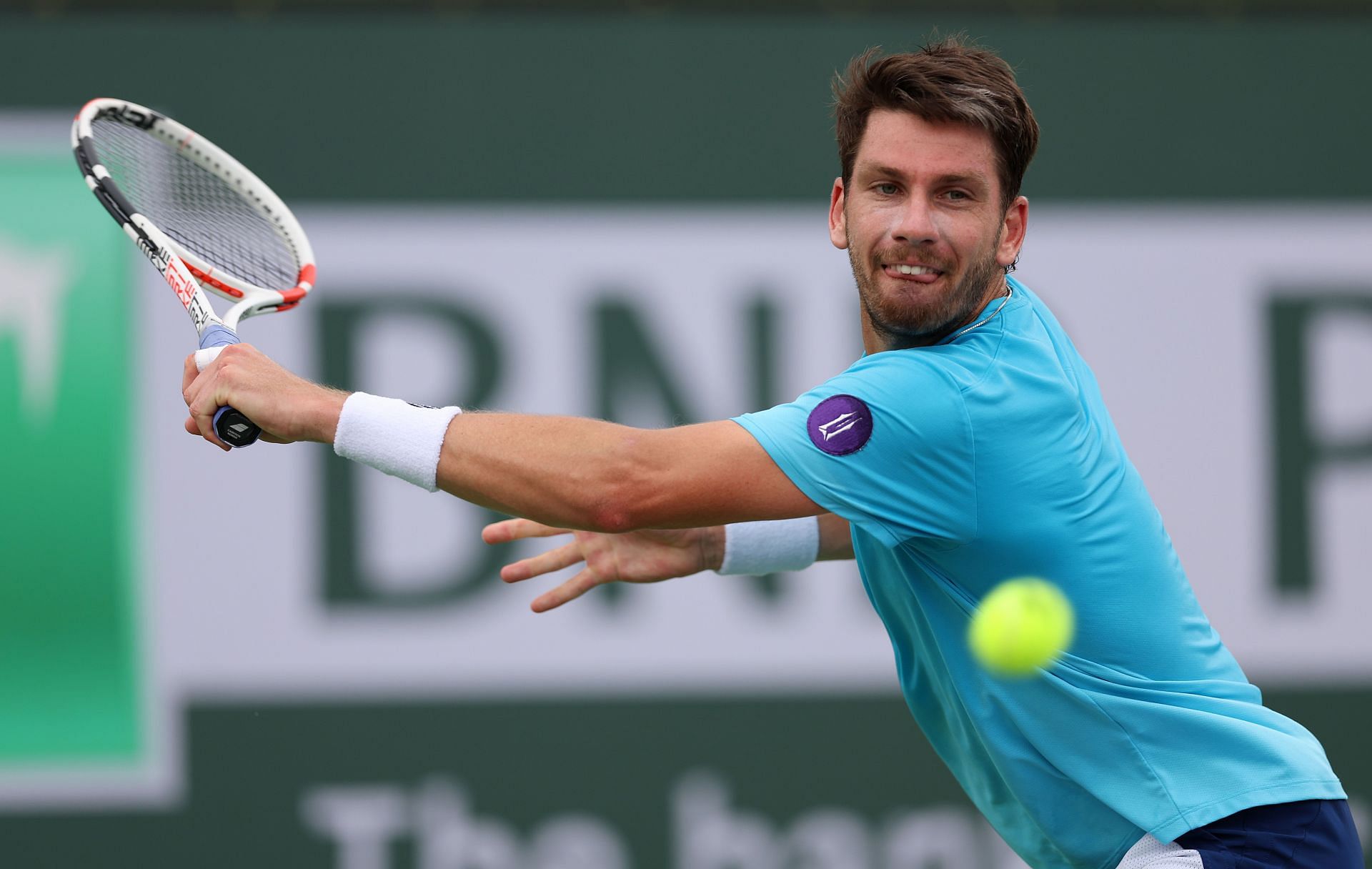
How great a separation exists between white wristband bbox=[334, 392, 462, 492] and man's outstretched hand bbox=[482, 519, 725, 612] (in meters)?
0.51

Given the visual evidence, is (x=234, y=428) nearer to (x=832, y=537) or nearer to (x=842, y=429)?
(x=842, y=429)

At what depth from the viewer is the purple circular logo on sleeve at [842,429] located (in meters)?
2.33

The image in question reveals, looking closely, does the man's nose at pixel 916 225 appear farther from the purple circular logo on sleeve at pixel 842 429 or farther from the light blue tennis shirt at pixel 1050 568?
the purple circular logo on sleeve at pixel 842 429

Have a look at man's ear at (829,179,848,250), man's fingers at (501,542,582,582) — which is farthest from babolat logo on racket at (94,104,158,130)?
man's ear at (829,179,848,250)

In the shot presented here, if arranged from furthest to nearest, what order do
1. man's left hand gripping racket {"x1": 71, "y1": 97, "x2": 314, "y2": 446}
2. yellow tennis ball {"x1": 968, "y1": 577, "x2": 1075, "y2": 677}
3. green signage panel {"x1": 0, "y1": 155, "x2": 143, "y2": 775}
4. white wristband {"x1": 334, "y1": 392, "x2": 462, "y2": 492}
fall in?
green signage panel {"x1": 0, "y1": 155, "x2": 143, "y2": 775}, man's left hand gripping racket {"x1": 71, "y1": 97, "x2": 314, "y2": 446}, white wristband {"x1": 334, "y1": 392, "x2": 462, "y2": 492}, yellow tennis ball {"x1": 968, "y1": 577, "x2": 1075, "y2": 677}

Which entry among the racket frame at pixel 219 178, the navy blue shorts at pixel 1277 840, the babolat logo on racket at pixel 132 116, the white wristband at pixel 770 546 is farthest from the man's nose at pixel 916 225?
the babolat logo on racket at pixel 132 116

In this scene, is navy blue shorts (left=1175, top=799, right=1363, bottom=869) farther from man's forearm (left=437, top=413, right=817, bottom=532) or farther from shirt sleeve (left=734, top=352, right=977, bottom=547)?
man's forearm (left=437, top=413, right=817, bottom=532)

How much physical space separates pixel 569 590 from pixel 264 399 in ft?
2.40

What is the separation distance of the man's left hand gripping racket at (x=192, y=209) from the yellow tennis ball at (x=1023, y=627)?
5.18ft

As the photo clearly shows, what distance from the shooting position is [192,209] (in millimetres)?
3402

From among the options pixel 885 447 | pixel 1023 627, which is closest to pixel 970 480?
pixel 885 447

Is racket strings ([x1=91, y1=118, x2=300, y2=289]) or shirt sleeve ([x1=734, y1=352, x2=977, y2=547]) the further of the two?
racket strings ([x1=91, y1=118, x2=300, y2=289])

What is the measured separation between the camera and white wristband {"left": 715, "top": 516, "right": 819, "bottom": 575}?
3.00m

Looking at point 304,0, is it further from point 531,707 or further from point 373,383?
point 531,707
